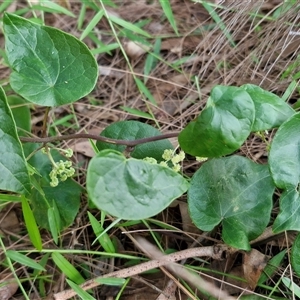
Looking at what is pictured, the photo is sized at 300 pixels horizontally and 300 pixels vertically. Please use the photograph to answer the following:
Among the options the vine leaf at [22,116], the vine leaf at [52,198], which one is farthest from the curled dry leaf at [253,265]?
the vine leaf at [22,116]

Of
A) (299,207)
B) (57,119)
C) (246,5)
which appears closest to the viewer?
(299,207)

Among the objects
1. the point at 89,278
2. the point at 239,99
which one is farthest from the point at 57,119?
the point at 239,99

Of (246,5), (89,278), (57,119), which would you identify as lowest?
(89,278)

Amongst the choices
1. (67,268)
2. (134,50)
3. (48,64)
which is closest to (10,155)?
(48,64)

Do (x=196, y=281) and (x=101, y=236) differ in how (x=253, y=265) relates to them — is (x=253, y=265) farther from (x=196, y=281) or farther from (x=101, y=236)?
(x=101, y=236)

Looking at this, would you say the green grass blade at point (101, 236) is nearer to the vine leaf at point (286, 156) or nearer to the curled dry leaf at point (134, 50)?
the vine leaf at point (286, 156)

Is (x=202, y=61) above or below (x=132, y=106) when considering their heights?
above

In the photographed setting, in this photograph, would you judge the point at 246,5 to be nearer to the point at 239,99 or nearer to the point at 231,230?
the point at 239,99
